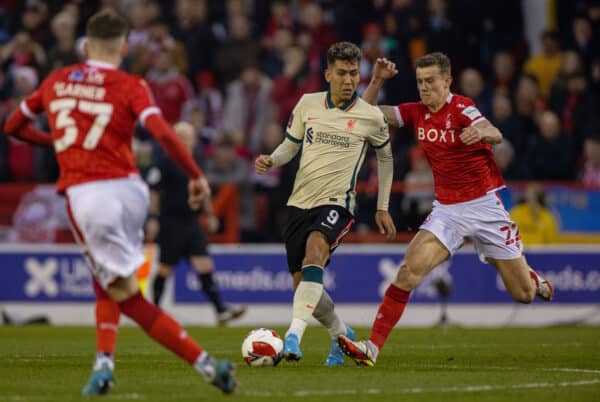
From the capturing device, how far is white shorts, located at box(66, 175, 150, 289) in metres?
7.61

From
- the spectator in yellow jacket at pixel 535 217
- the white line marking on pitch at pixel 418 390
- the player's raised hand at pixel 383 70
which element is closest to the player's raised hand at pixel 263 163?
the player's raised hand at pixel 383 70

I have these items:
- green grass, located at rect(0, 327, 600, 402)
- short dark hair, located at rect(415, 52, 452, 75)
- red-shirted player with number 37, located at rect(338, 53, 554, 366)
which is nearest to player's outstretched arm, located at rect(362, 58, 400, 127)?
red-shirted player with number 37, located at rect(338, 53, 554, 366)

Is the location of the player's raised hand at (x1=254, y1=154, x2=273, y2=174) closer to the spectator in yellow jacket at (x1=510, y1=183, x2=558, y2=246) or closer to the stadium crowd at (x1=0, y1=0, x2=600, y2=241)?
the stadium crowd at (x1=0, y1=0, x2=600, y2=241)

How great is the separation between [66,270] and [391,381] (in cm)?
1030

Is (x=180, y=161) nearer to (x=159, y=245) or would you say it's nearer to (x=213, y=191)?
(x=159, y=245)

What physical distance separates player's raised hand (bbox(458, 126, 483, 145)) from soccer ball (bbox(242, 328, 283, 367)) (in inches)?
84.9

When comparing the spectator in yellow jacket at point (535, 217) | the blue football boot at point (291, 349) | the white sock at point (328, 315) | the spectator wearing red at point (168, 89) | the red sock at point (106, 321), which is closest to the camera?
the red sock at point (106, 321)

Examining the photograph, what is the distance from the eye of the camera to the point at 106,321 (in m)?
7.92

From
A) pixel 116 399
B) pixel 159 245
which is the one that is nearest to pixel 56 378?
pixel 116 399

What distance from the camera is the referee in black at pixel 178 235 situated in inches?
661

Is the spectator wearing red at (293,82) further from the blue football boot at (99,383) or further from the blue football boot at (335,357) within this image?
the blue football boot at (99,383)

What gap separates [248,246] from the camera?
1819cm

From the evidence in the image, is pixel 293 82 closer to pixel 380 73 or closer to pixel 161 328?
pixel 380 73

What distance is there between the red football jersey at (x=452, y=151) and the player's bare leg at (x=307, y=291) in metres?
1.28
